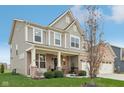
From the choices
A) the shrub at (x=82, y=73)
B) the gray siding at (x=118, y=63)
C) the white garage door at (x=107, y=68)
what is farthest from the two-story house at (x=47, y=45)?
the gray siding at (x=118, y=63)

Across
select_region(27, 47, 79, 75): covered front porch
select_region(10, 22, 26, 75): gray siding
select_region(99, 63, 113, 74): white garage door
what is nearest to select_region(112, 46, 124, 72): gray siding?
select_region(99, 63, 113, 74): white garage door

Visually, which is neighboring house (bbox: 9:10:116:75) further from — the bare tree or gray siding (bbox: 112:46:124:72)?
gray siding (bbox: 112:46:124:72)

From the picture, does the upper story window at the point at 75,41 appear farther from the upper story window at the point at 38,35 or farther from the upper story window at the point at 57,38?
the upper story window at the point at 38,35

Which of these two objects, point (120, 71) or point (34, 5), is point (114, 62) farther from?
point (34, 5)

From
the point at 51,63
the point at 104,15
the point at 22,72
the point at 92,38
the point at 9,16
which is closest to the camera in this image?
the point at 92,38

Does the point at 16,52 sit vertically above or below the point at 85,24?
below

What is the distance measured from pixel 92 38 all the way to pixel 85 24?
85cm

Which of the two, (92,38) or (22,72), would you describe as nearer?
(92,38)

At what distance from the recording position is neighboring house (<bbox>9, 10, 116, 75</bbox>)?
17.2 metres

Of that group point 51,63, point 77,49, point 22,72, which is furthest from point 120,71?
point 22,72

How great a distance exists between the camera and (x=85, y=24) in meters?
12.6

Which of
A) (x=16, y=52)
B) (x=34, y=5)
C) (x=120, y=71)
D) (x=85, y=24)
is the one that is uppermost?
(x=34, y=5)

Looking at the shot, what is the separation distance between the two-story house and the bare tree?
3.25 m

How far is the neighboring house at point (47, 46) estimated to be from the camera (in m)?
17.2
